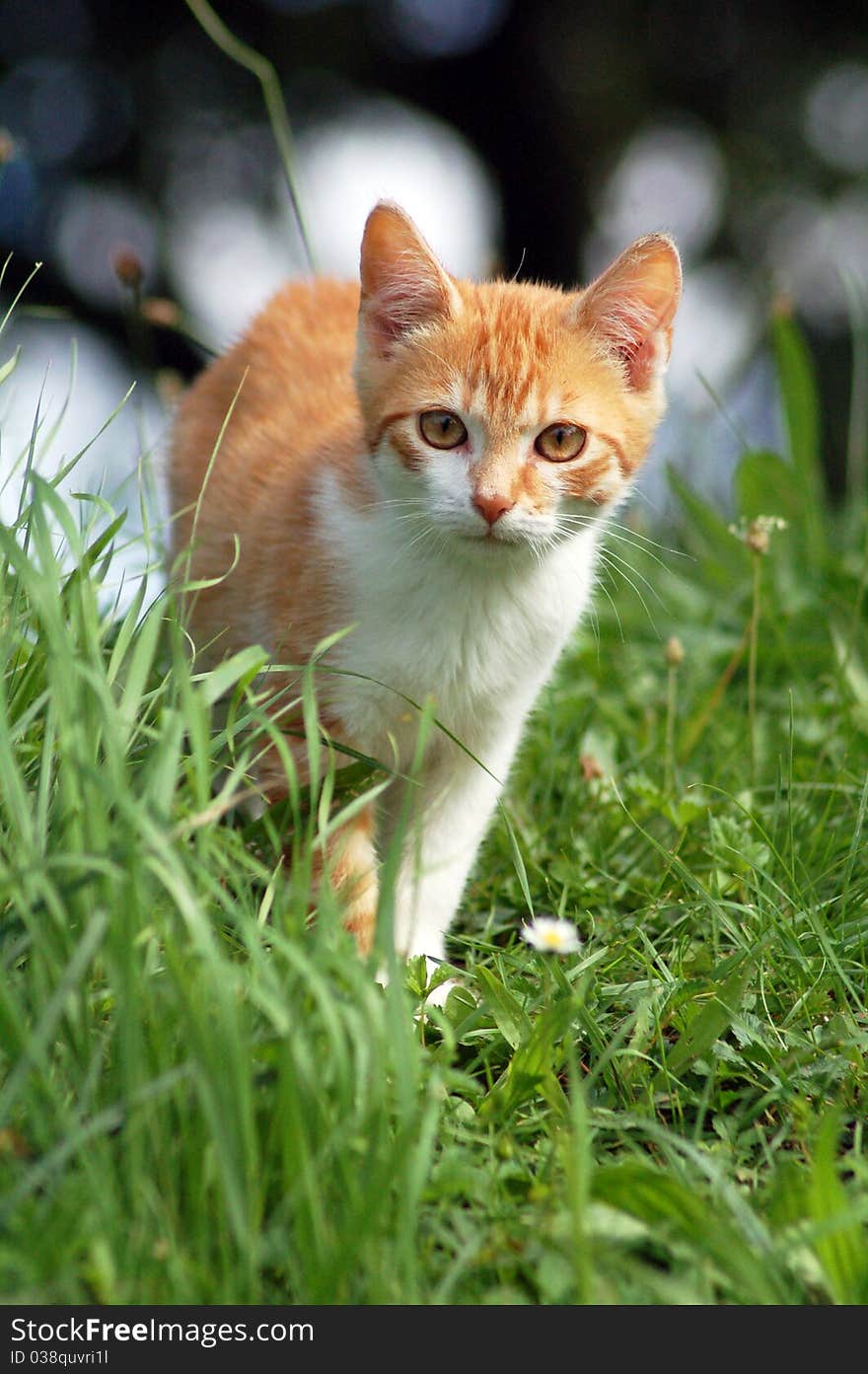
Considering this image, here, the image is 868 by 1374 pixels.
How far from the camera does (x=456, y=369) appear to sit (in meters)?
2.36

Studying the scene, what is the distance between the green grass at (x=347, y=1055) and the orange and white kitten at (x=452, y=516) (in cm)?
18

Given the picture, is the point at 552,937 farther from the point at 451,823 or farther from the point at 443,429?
the point at 443,429

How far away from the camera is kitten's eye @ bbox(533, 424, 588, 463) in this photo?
234cm

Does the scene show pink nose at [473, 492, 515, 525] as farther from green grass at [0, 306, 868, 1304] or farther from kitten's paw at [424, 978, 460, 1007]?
kitten's paw at [424, 978, 460, 1007]

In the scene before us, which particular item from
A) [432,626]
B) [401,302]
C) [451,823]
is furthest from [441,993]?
[401,302]

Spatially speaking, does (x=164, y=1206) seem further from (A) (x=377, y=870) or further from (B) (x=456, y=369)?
(B) (x=456, y=369)

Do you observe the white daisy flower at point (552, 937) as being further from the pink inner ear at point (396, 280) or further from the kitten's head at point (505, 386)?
the pink inner ear at point (396, 280)

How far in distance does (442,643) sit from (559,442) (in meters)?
0.42

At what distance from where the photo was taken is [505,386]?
91.0 inches

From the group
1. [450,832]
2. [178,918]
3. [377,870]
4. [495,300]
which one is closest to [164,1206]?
[178,918]

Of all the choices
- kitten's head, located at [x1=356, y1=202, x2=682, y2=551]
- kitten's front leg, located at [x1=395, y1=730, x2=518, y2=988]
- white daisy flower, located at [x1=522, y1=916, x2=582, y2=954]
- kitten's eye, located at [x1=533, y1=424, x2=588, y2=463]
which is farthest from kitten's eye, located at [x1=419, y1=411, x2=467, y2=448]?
white daisy flower, located at [x1=522, y1=916, x2=582, y2=954]

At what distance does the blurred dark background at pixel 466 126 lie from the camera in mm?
6973

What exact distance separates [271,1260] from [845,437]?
270 inches

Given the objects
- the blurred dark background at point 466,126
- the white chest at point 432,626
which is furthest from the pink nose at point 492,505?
the blurred dark background at point 466,126
